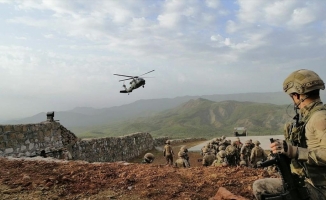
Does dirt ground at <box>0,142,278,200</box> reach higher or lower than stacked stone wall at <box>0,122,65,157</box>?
lower

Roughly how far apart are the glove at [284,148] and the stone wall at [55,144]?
38.9 feet

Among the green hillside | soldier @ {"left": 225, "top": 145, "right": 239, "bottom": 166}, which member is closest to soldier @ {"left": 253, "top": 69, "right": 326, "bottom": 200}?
soldier @ {"left": 225, "top": 145, "right": 239, "bottom": 166}

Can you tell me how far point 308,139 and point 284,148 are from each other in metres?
0.34

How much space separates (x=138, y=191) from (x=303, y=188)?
319 cm

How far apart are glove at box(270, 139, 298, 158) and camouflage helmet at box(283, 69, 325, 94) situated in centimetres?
69

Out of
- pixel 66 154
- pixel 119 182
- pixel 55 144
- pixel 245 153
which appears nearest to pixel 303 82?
pixel 119 182

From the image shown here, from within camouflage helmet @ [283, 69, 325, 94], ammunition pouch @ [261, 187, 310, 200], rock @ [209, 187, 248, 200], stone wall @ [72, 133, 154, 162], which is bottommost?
stone wall @ [72, 133, 154, 162]

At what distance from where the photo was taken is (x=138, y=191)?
5.41m

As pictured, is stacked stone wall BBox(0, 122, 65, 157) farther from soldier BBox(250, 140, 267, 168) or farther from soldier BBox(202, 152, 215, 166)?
soldier BBox(250, 140, 267, 168)

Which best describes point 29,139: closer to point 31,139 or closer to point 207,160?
point 31,139

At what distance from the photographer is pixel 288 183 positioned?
3020 mm

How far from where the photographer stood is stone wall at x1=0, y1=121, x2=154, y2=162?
1216 cm

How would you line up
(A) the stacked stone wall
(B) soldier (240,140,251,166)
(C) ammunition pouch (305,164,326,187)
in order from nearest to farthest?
(C) ammunition pouch (305,164,326,187) < (B) soldier (240,140,251,166) < (A) the stacked stone wall

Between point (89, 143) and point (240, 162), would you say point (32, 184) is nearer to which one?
point (240, 162)
